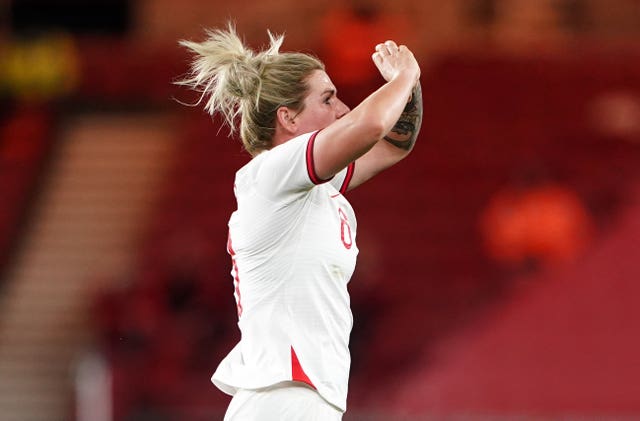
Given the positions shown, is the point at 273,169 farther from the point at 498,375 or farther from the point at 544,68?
the point at 544,68

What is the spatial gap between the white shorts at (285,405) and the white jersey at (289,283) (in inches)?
1.0

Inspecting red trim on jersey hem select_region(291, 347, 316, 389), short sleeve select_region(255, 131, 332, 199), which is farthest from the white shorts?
short sleeve select_region(255, 131, 332, 199)

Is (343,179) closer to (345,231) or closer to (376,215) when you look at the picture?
(345,231)

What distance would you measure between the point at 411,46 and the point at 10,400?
5.13 m

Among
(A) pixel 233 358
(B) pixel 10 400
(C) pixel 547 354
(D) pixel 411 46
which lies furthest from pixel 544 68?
(A) pixel 233 358

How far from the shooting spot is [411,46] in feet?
44.7

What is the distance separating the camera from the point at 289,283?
12.5 ft

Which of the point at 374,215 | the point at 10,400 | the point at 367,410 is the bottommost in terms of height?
the point at 10,400

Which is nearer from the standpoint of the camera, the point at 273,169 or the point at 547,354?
the point at 273,169

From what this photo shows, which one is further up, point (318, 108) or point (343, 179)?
point (318, 108)

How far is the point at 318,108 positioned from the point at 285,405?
849mm

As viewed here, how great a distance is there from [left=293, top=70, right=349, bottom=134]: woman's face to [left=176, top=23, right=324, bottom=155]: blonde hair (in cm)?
2

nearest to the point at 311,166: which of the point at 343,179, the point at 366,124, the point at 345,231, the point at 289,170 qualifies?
the point at 289,170

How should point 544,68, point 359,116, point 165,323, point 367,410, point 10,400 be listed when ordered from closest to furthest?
point 359,116
point 367,410
point 165,323
point 10,400
point 544,68
